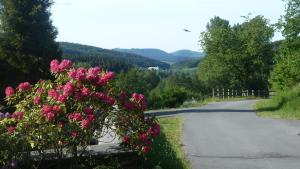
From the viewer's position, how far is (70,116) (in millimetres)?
7199

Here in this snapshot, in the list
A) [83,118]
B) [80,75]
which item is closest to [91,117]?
[83,118]

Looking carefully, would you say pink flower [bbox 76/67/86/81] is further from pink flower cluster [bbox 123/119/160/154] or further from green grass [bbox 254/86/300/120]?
green grass [bbox 254/86/300/120]

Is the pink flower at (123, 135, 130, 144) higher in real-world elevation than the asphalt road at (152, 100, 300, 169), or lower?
higher

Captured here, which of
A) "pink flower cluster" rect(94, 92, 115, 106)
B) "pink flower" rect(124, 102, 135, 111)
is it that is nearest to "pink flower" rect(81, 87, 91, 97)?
"pink flower cluster" rect(94, 92, 115, 106)

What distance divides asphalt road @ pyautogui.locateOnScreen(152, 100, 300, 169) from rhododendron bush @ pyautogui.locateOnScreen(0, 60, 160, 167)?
3.76 m

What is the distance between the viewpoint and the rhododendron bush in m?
7.14

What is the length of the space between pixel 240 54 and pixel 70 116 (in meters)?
72.6

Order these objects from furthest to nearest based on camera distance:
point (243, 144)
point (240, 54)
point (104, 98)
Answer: point (240, 54), point (243, 144), point (104, 98)

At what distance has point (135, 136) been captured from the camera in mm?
7664

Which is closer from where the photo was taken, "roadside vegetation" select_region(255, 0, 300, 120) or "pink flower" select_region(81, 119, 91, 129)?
"pink flower" select_region(81, 119, 91, 129)

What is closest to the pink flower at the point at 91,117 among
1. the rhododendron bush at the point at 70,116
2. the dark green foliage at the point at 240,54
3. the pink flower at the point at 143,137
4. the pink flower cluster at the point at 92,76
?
the rhododendron bush at the point at 70,116

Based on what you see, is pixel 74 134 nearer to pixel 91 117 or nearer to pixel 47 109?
pixel 91 117

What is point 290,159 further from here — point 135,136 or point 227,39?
point 227,39

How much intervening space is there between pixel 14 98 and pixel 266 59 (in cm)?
7563
